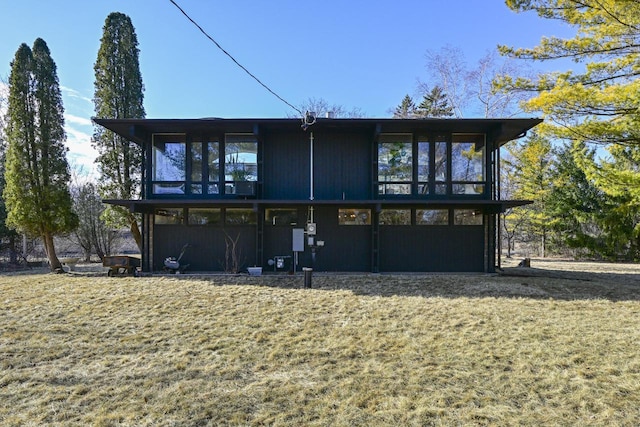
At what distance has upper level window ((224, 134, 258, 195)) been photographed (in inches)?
421

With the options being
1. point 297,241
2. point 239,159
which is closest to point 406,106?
point 239,159

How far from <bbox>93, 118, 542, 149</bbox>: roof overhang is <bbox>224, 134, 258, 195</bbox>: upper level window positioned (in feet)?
0.96

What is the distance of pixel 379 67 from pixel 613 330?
1609 cm

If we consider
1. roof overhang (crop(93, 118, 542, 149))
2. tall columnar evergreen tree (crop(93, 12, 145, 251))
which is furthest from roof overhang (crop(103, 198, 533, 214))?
tall columnar evergreen tree (crop(93, 12, 145, 251))

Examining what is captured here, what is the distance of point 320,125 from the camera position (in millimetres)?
10461

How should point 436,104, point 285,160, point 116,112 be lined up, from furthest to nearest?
point 436,104 < point 116,112 < point 285,160

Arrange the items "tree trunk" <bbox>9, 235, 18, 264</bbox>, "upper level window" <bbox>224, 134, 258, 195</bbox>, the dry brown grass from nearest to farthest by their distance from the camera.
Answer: the dry brown grass → "upper level window" <bbox>224, 134, 258, 195</bbox> → "tree trunk" <bbox>9, 235, 18, 264</bbox>

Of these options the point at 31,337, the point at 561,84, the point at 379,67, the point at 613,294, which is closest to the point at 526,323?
the point at 613,294

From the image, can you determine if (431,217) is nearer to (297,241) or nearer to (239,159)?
(297,241)

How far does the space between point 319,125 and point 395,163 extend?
2.59 m

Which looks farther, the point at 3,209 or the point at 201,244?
the point at 3,209

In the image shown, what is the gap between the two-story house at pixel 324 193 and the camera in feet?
34.6

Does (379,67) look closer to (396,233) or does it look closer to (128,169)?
(396,233)

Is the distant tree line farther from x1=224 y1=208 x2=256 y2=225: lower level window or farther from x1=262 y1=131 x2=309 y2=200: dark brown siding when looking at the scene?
x1=224 y1=208 x2=256 y2=225: lower level window
